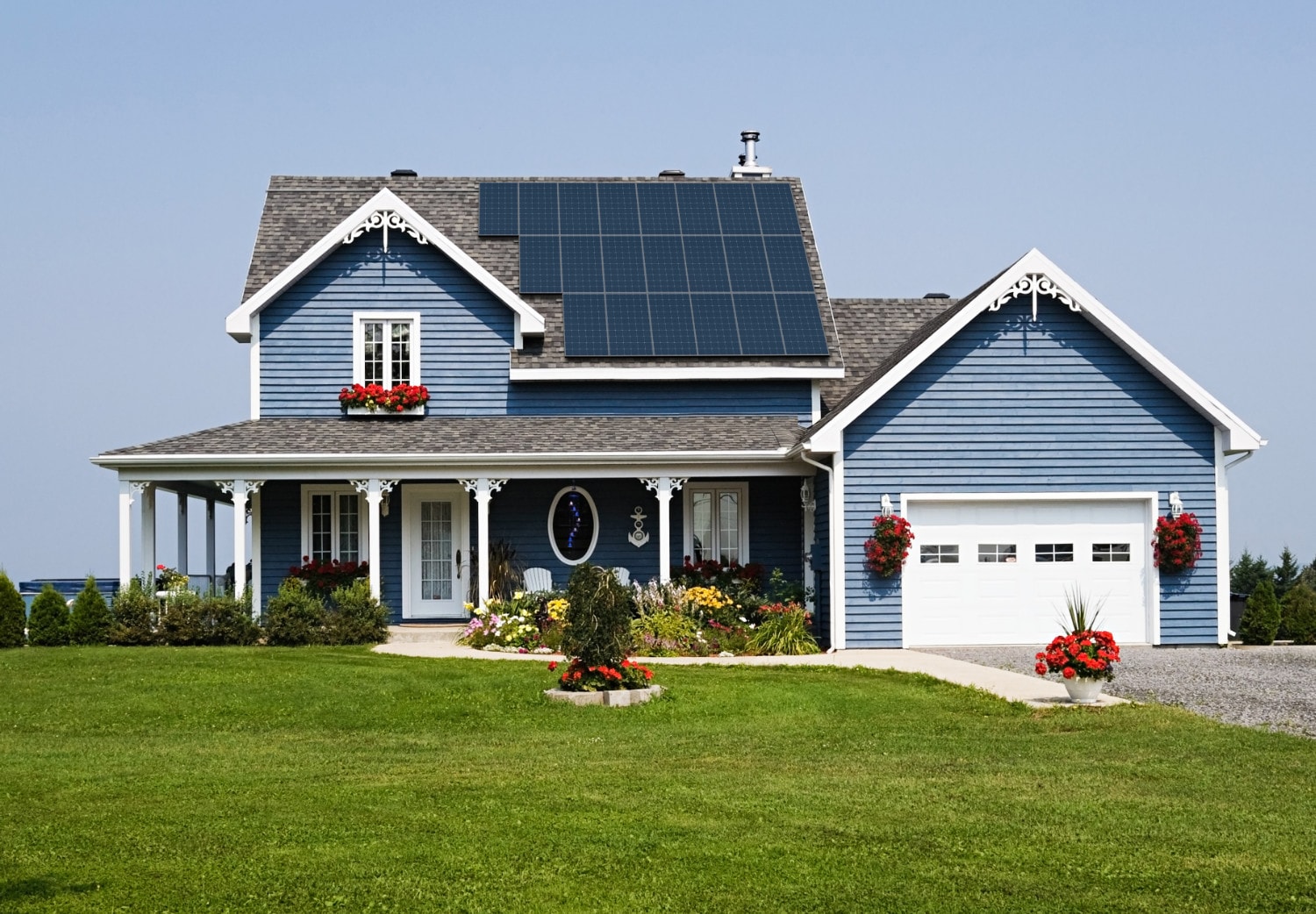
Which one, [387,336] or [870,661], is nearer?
[870,661]

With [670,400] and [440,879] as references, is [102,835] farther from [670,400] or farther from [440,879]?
[670,400]

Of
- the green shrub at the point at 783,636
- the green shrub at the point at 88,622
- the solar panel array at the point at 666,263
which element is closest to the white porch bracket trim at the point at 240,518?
the green shrub at the point at 88,622

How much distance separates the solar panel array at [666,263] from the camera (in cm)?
2538

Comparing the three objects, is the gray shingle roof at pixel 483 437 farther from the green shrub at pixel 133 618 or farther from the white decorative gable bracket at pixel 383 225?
the white decorative gable bracket at pixel 383 225

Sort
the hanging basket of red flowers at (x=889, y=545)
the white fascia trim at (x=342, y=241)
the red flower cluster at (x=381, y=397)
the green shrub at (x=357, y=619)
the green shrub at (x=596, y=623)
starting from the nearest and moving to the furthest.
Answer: the green shrub at (x=596, y=623) < the hanging basket of red flowers at (x=889, y=545) < the green shrub at (x=357, y=619) < the white fascia trim at (x=342, y=241) < the red flower cluster at (x=381, y=397)

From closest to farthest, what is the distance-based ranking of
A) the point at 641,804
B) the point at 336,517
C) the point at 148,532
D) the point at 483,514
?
1. the point at 641,804
2. the point at 483,514
3. the point at 148,532
4. the point at 336,517

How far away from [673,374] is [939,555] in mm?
5617

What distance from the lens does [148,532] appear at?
76.7ft

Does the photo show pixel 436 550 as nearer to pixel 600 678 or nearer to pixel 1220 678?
pixel 600 678

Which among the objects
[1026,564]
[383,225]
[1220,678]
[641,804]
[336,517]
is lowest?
[1220,678]

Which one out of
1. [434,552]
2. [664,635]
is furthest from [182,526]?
[664,635]

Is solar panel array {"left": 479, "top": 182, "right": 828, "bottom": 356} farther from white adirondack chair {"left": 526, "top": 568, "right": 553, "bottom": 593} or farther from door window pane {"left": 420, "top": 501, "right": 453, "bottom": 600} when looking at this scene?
white adirondack chair {"left": 526, "top": 568, "right": 553, "bottom": 593}

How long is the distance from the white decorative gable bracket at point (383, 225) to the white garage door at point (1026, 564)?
9.38 metres

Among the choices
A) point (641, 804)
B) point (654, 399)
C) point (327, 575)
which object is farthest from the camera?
point (654, 399)
